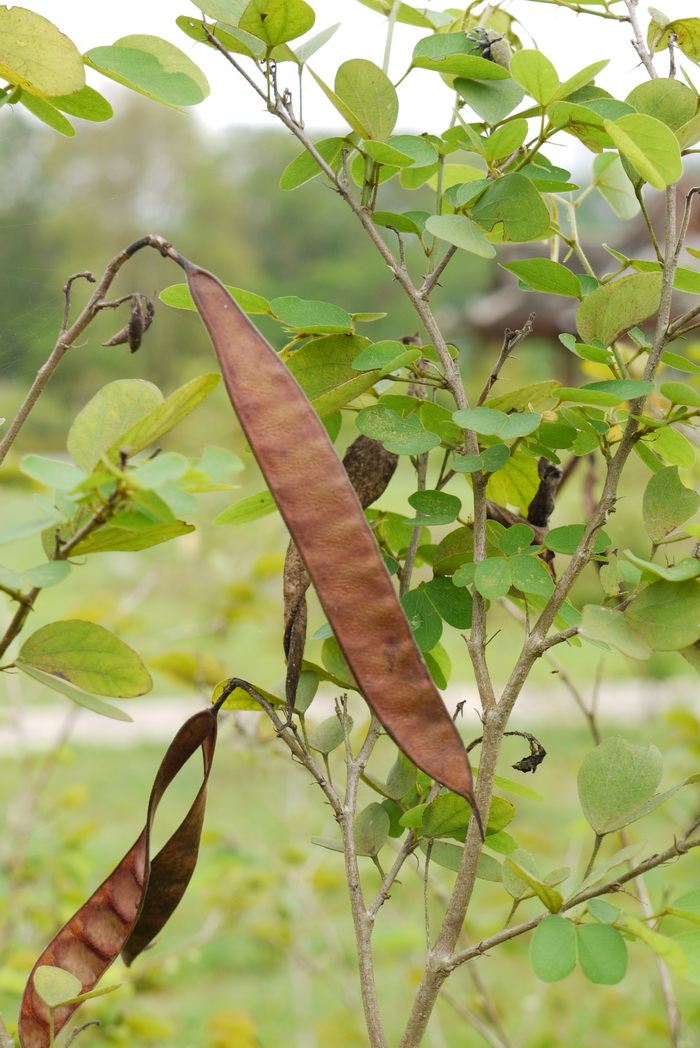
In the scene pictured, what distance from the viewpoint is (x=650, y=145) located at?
459mm

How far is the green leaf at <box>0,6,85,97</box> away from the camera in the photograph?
0.50 meters

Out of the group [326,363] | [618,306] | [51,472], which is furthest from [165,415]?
[618,306]

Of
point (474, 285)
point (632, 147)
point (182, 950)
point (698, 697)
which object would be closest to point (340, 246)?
point (474, 285)

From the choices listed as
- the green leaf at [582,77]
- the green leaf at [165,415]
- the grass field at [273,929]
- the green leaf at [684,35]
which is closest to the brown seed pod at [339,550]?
the green leaf at [165,415]

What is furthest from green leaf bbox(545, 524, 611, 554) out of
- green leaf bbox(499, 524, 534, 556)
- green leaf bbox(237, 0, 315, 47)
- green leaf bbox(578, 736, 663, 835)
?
green leaf bbox(237, 0, 315, 47)

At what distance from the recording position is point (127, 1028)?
1128mm

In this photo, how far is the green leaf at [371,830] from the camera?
22.0 inches

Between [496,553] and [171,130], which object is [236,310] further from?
[171,130]

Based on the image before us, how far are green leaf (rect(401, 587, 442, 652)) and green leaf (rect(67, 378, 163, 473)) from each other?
200mm

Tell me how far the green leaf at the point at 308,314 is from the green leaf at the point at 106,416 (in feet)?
0.34

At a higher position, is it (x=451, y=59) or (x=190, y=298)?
(x=451, y=59)

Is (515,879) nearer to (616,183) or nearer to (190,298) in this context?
(190,298)

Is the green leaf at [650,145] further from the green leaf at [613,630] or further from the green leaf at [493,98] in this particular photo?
the green leaf at [613,630]

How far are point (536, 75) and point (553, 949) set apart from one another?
1.50ft
